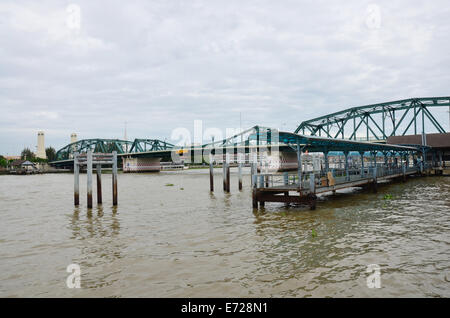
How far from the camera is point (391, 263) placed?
9.96 m

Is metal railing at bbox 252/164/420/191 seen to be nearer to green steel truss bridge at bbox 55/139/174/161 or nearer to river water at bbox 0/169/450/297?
river water at bbox 0/169/450/297

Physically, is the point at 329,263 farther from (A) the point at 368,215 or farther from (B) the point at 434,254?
(A) the point at 368,215

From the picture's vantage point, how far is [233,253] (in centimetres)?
1139

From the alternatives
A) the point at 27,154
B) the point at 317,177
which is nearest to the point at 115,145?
the point at 27,154

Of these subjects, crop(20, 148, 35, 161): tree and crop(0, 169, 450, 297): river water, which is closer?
crop(0, 169, 450, 297): river water

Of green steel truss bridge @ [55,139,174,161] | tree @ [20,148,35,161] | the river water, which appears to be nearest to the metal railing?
the river water

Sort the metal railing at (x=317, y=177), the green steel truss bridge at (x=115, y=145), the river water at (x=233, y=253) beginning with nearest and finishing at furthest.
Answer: the river water at (x=233, y=253)
the metal railing at (x=317, y=177)
the green steel truss bridge at (x=115, y=145)

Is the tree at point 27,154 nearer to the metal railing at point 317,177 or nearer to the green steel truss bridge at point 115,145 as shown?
the green steel truss bridge at point 115,145

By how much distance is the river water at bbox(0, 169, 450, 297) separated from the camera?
8375mm

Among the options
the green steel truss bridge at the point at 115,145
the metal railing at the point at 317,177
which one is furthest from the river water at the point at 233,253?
the green steel truss bridge at the point at 115,145

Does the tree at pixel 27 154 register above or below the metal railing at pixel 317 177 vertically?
above

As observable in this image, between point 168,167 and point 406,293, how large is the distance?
14261 cm

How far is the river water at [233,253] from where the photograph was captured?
838cm
